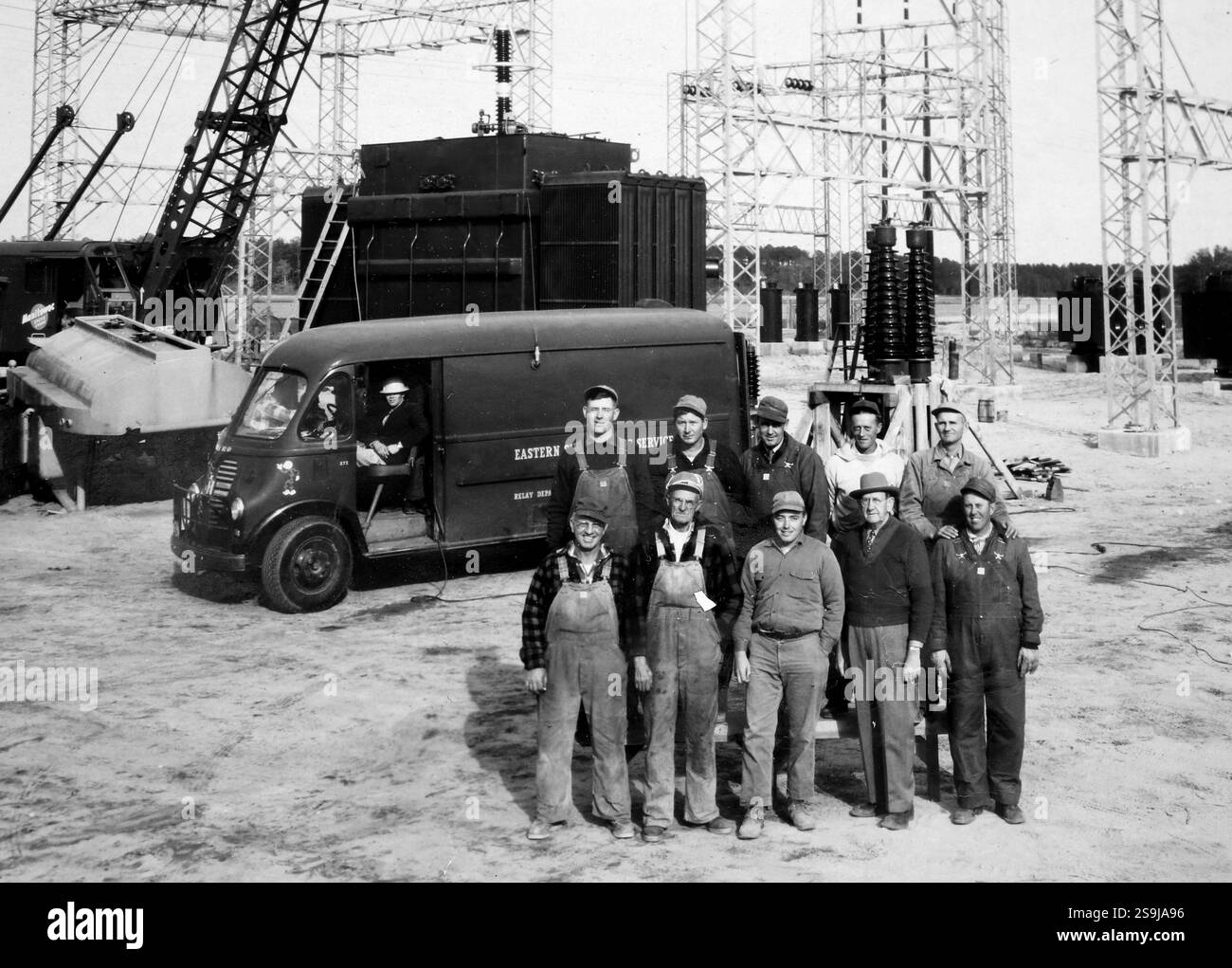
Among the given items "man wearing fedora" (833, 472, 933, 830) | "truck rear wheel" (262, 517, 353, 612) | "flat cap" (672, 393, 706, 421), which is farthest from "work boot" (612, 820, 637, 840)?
"truck rear wheel" (262, 517, 353, 612)

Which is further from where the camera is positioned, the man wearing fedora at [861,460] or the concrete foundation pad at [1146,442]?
the concrete foundation pad at [1146,442]

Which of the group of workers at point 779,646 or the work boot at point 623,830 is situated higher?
the group of workers at point 779,646

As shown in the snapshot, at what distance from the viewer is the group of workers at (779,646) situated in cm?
585

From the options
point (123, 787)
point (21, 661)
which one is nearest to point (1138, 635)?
point (123, 787)

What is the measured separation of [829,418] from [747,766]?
21.8ft

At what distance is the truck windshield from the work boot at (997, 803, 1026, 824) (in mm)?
7001

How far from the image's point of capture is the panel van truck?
1071 centimetres

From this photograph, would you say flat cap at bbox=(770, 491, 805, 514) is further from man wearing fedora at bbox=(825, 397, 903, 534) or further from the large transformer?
the large transformer

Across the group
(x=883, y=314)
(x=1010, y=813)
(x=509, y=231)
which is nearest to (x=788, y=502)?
(x=1010, y=813)

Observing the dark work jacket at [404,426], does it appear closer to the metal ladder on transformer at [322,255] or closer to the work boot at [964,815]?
the work boot at [964,815]

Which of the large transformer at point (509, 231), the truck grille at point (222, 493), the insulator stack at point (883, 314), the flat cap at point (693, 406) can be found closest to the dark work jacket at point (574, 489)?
the flat cap at point (693, 406)

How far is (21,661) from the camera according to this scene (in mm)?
9000

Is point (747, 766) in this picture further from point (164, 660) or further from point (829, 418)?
point (829, 418)

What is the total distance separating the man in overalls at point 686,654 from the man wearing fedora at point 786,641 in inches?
4.9
